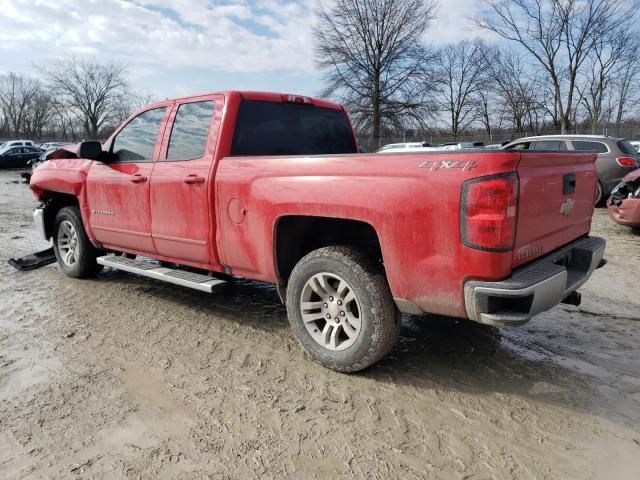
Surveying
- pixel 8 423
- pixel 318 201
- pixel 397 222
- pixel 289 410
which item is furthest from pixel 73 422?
pixel 397 222

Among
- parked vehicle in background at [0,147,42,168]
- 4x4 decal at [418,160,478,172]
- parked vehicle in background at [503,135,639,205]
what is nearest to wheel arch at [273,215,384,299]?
4x4 decal at [418,160,478,172]

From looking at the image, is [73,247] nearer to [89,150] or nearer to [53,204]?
[53,204]

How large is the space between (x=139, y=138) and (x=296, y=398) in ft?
10.4

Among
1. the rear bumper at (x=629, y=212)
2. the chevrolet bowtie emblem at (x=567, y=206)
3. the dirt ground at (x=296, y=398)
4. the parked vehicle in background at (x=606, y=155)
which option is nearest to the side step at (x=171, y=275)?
the dirt ground at (x=296, y=398)

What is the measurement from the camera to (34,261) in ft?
20.7

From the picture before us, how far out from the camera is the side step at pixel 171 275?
404 cm

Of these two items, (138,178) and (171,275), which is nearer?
(171,275)

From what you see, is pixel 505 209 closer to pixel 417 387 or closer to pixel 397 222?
pixel 397 222

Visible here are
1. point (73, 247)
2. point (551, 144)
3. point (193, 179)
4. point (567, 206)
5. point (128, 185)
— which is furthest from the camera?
point (551, 144)

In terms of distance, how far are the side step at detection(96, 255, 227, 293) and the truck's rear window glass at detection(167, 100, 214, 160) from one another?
102 cm

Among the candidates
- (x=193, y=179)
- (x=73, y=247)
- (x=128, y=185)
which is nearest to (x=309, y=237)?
(x=193, y=179)

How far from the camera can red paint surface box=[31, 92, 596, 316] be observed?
110 inches

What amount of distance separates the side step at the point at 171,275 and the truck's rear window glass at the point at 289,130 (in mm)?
1088

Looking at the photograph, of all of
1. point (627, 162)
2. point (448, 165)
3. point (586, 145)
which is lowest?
point (627, 162)
